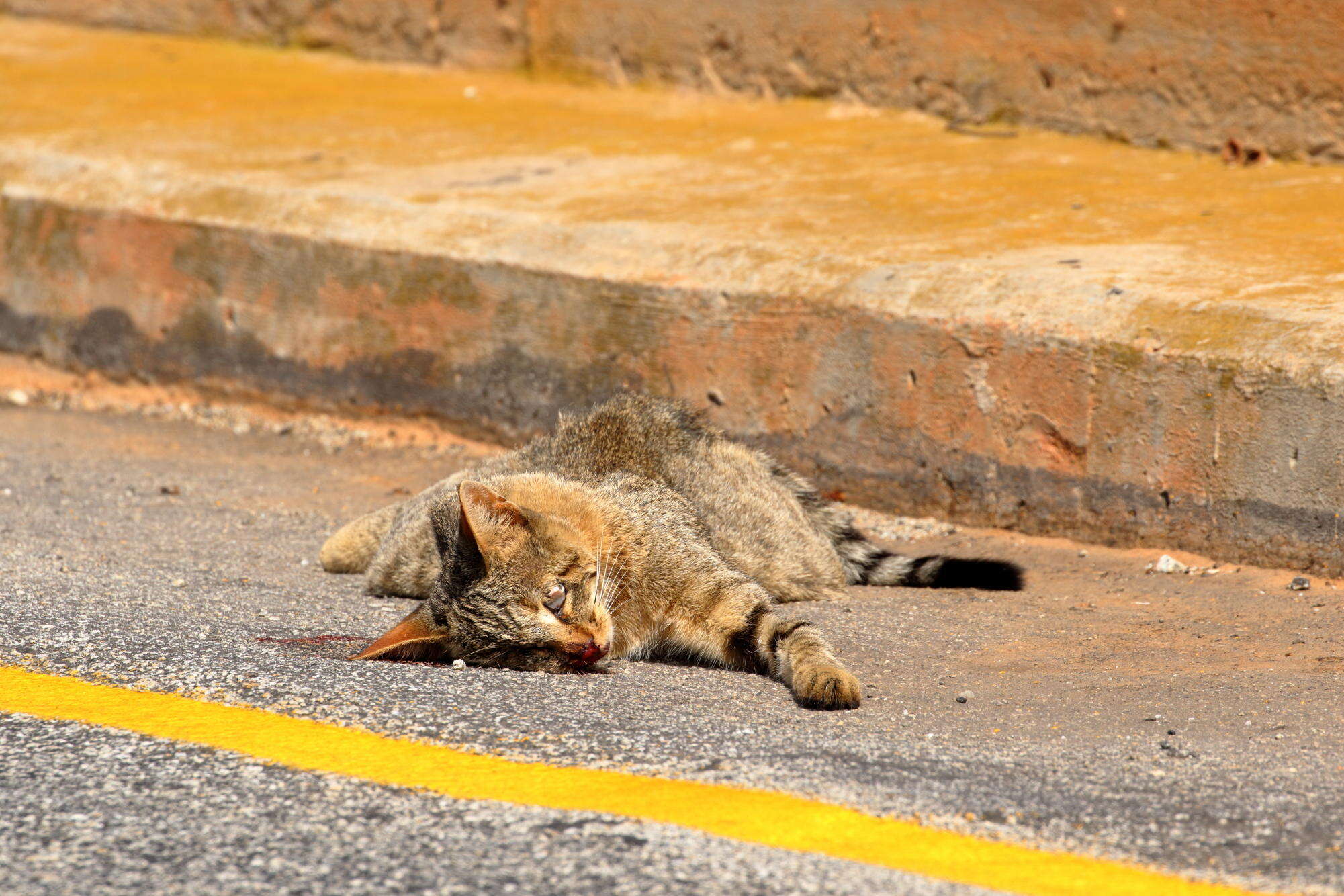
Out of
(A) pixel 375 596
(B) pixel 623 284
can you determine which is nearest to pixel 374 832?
(A) pixel 375 596

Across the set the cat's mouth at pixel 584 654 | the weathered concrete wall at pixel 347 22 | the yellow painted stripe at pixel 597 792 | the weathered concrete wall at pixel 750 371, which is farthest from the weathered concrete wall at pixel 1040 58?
the yellow painted stripe at pixel 597 792

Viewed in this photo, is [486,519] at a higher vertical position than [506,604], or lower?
higher

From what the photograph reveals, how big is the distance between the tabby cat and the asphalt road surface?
11cm

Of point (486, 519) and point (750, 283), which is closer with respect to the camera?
point (486, 519)

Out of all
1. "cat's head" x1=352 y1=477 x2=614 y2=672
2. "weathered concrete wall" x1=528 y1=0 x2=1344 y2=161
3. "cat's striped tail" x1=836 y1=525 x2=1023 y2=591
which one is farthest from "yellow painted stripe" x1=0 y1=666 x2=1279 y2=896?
"weathered concrete wall" x1=528 y1=0 x2=1344 y2=161

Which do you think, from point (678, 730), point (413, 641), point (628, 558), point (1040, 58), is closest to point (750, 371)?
point (628, 558)

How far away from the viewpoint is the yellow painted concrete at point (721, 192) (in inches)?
209

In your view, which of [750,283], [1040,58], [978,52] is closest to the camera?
[750,283]

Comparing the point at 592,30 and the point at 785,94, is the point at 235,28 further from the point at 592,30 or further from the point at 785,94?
the point at 785,94

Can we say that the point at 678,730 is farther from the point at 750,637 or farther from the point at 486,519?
the point at 486,519

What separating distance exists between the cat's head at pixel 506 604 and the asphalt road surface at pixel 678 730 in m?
0.12

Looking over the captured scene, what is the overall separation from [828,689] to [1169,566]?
6.07ft

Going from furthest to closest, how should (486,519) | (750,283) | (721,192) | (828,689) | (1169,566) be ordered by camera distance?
(721,192) → (750,283) → (1169,566) → (486,519) → (828,689)

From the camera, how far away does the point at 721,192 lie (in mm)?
→ 7074
